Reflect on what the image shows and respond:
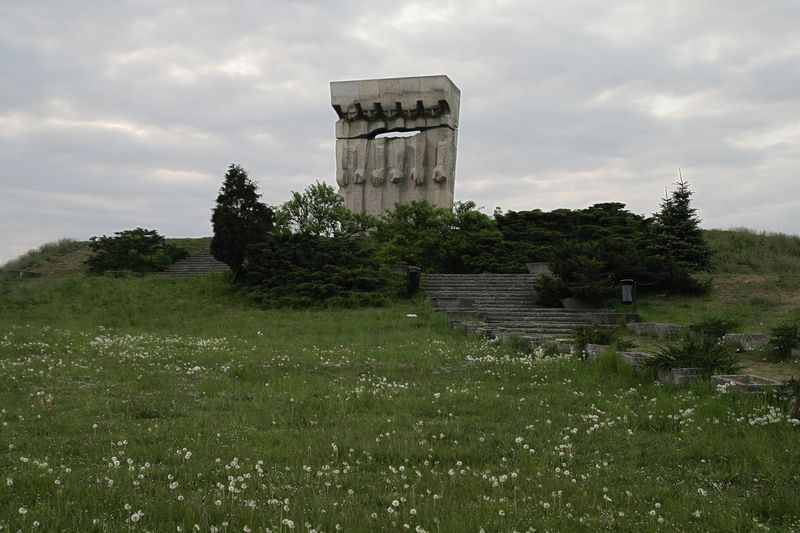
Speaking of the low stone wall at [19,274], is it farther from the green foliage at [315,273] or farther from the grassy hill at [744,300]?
the grassy hill at [744,300]

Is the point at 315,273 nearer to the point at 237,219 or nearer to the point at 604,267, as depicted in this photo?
the point at 237,219

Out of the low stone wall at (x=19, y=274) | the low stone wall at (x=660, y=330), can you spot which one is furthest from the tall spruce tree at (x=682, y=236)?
the low stone wall at (x=19, y=274)

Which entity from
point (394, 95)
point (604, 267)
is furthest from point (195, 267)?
point (604, 267)

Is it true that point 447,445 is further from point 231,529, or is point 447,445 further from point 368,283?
point 368,283

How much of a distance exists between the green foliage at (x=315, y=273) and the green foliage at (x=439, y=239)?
13.7 ft

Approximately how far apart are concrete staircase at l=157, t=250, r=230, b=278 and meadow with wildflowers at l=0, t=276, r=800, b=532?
19.8 metres

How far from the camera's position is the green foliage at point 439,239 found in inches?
1187

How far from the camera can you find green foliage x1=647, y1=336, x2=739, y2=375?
9.58 metres

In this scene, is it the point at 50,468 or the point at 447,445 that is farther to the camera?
the point at 447,445

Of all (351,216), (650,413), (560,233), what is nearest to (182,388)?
(650,413)

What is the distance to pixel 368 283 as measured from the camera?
80.5ft

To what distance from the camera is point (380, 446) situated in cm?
632

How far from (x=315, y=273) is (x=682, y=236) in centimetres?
1434

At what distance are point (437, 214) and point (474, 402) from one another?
77.4 feet
